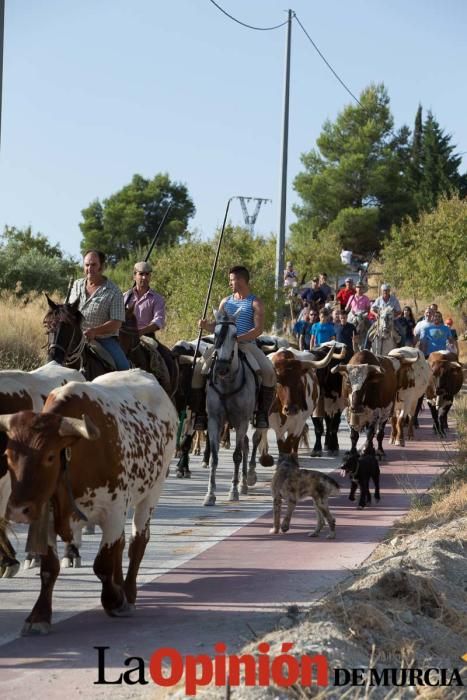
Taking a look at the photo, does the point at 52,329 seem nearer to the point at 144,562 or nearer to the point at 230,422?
the point at 144,562

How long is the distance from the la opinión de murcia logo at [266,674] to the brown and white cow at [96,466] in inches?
44.9

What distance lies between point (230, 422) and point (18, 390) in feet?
19.1

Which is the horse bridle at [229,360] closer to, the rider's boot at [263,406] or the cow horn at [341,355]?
the rider's boot at [263,406]

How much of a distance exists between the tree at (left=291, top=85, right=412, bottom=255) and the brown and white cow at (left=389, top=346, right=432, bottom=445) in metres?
50.0

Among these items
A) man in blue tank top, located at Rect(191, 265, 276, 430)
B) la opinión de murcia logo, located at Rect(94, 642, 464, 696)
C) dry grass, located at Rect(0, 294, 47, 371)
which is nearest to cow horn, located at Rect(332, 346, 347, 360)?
man in blue tank top, located at Rect(191, 265, 276, 430)

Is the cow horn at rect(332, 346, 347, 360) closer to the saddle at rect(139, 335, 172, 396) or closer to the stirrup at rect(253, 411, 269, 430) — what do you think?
the stirrup at rect(253, 411, 269, 430)

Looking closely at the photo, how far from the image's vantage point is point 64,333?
1230 centimetres

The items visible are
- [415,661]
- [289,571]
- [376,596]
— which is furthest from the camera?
[289,571]

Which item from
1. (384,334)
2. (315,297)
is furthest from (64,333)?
(315,297)

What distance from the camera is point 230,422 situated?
15.3 metres

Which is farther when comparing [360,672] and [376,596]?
[376,596]

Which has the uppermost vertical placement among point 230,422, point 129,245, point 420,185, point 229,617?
point 420,185

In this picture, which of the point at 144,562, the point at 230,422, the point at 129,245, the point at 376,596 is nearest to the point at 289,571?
the point at 144,562

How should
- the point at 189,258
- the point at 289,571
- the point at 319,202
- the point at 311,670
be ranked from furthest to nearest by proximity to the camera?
the point at 319,202
the point at 189,258
the point at 289,571
the point at 311,670
